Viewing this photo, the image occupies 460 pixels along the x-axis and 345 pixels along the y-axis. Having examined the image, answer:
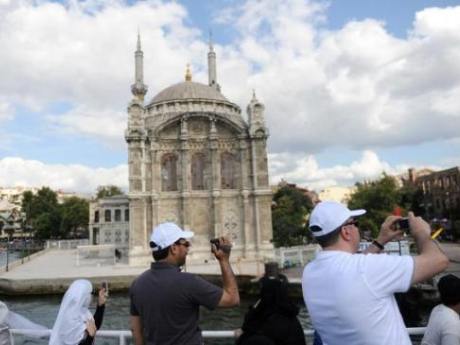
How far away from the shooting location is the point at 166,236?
137 inches

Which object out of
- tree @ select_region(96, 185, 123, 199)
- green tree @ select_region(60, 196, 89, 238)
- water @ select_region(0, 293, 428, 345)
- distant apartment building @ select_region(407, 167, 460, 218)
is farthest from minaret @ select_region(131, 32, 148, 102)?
tree @ select_region(96, 185, 123, 199)

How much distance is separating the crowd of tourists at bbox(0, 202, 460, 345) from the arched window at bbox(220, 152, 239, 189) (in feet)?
104

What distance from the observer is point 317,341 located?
133 inches

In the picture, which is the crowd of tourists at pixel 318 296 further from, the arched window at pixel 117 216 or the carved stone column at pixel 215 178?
the arched window at pixel 117 216

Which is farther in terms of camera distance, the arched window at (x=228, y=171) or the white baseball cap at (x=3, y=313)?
the arched window at (x=228, y=171)

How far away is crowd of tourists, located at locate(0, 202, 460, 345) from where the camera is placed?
2322mm

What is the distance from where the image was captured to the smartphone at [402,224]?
254 centimetres

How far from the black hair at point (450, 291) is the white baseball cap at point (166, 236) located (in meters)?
2.12

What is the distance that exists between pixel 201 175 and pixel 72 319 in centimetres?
3210

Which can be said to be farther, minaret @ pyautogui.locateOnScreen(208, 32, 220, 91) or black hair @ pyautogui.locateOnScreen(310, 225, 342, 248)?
minaret @ pyautogui.locateOnScreen(208, 32, 220, 91)

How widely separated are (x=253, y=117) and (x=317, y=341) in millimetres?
33654

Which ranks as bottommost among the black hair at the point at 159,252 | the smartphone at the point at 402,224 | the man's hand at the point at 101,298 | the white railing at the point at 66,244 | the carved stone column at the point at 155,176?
the white railing at the point at 66,244

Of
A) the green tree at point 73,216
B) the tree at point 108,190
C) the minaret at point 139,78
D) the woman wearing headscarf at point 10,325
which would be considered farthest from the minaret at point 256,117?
the tree at point 108,190

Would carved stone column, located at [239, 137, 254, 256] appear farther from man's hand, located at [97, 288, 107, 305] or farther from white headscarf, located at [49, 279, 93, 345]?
white headscarf, located at [49, 279, 93, 345]
